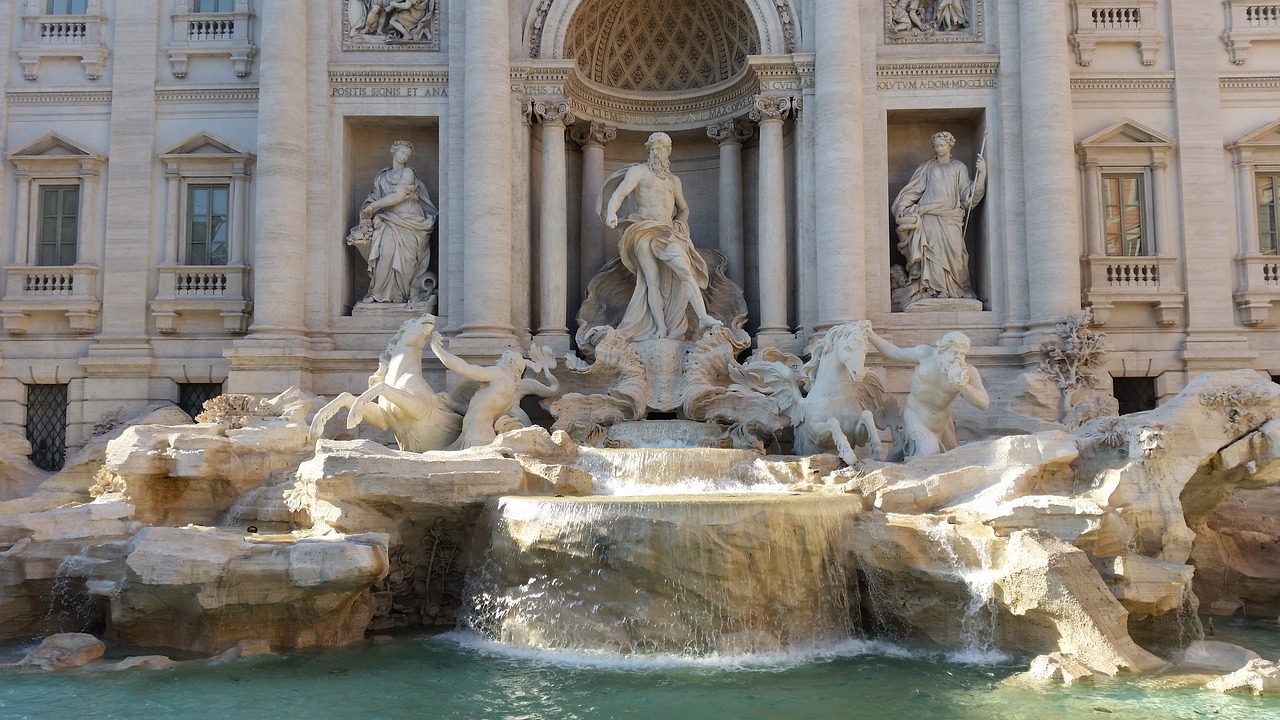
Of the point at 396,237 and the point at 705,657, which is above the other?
the point at 396,237

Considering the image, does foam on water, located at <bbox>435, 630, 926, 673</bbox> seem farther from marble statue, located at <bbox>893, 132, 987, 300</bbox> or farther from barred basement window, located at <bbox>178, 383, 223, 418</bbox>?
barred basement window, located at <bbox>178, 383, 223, 418</bbox>

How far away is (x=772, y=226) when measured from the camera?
1711 centimetres

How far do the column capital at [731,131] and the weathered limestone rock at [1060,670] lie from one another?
11.7 metres

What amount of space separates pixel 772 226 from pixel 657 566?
8693mm

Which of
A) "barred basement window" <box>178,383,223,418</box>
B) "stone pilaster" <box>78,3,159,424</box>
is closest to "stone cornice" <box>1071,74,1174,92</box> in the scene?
"barred basement window" <box>178,383,223,418</box>

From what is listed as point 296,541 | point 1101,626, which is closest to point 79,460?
point 296,541

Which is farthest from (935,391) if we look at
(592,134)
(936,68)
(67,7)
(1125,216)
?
(67,7)

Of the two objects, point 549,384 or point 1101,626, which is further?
point 549,384

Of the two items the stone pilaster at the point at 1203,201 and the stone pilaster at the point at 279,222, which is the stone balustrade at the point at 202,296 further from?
the stone pilaster at the point at 1203,201

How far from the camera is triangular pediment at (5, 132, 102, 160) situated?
18000 mm

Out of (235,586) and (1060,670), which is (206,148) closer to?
(235,586)

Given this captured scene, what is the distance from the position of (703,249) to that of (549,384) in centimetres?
447

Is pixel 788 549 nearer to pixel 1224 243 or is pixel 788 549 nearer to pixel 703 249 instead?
pixel 703 249

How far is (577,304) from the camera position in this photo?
61.5 feet
